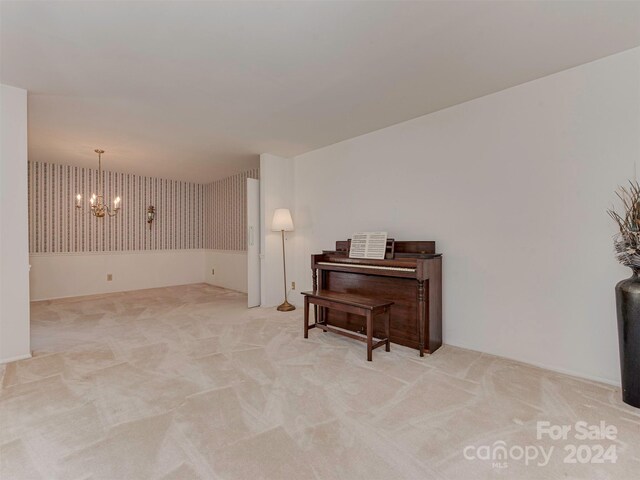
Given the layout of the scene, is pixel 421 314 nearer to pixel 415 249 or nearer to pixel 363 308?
pixel 363 308

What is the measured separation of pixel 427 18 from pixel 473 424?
2.39m

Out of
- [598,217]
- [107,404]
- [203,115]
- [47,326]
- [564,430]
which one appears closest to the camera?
[564,430]

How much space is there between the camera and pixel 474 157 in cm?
293

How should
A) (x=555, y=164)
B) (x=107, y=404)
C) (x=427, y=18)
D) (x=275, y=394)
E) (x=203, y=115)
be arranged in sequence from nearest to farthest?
(x=427, y=18) → (x=107, y=404) → (x=275, y=394) → (x=555, y=164) → (x=203, y=115)

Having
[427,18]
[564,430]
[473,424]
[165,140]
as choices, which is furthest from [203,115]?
[564,430]

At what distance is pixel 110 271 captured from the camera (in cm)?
609

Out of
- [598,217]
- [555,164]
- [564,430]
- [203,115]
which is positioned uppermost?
[203,115]

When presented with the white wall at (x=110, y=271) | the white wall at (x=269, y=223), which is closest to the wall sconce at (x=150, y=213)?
the white wall at (x=110, y=271)

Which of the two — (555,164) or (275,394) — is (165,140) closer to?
(275,394)

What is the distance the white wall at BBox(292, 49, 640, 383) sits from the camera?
Answer: 7.44 ft

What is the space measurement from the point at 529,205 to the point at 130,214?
683cm

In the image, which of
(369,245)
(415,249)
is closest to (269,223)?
(369,245)

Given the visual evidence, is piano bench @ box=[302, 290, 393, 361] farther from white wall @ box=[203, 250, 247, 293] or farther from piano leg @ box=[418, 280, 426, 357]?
white wall @ box=[203, 250, 247, 293]

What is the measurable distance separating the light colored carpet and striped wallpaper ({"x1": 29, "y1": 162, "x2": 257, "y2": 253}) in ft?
10.8
